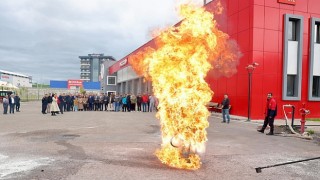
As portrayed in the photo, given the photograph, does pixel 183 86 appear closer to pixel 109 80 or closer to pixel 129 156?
pixel 129 156

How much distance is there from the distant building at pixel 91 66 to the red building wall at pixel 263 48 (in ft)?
447

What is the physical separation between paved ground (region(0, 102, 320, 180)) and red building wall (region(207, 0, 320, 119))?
970 centimetres

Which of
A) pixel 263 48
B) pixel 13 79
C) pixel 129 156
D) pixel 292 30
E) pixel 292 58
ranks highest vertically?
pixel 292 30

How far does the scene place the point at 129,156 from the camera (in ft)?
26.6

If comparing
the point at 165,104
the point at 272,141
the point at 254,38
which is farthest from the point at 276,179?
→ the point at 254,38

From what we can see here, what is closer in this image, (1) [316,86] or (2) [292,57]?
(2) [292,57]

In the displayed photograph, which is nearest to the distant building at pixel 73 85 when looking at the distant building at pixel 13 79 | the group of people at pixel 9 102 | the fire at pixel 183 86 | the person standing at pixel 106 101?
the distant building at pixel 13 79

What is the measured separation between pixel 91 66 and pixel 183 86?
157906mm

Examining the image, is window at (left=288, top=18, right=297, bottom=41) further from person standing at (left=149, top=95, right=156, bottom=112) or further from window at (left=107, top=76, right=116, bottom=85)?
window at (left=107, top=76, right=116, bottom=85)

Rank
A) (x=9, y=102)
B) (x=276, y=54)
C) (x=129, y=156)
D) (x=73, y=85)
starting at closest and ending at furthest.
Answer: (x=129, y=156) → (x=276, y=54) → (x=9, y=102) → (x=73, y=85)

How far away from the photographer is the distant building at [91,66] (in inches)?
6211

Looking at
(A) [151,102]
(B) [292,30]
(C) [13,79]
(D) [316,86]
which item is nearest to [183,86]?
(B) [292,30]

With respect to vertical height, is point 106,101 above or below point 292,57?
below

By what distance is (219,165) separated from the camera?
23.9 ft
